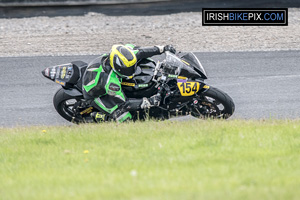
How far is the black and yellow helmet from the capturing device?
7348mm

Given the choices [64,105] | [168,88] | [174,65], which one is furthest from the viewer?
[64,105]

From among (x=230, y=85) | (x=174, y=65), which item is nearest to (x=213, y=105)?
(x=174, y=65)

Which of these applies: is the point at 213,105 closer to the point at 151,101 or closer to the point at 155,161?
the point at 151,101

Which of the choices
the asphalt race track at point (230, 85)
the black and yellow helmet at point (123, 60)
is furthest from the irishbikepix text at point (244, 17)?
the black and yellow helmet at point (123, 60)

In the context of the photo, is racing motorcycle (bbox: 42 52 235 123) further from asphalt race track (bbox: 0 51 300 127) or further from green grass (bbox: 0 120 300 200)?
asphalt race track (bbox: 0 51 300 127)

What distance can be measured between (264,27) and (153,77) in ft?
25.7

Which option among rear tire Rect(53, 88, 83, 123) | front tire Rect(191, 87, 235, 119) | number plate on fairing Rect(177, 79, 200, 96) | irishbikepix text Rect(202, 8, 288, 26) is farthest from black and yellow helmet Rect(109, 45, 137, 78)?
irishbikepix text Rect(202, 8, 288, 26)

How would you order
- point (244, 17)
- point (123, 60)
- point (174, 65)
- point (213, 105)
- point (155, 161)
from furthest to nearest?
1. point (244, 17)
2. point (213, 105)
3. point (174, 65)
4. point (123, 60)
5. point (155, 161)

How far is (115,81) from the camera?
7547mm

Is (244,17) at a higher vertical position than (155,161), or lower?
higher

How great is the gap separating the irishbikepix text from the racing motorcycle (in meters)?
7.35

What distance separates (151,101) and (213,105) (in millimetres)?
931

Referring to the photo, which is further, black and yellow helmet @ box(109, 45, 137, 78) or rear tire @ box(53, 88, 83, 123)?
rear tire @ box(53, 88, 83, 123)

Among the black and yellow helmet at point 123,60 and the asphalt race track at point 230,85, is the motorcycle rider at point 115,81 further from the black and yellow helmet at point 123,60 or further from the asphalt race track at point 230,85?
the asphalt race track at point 230,85
